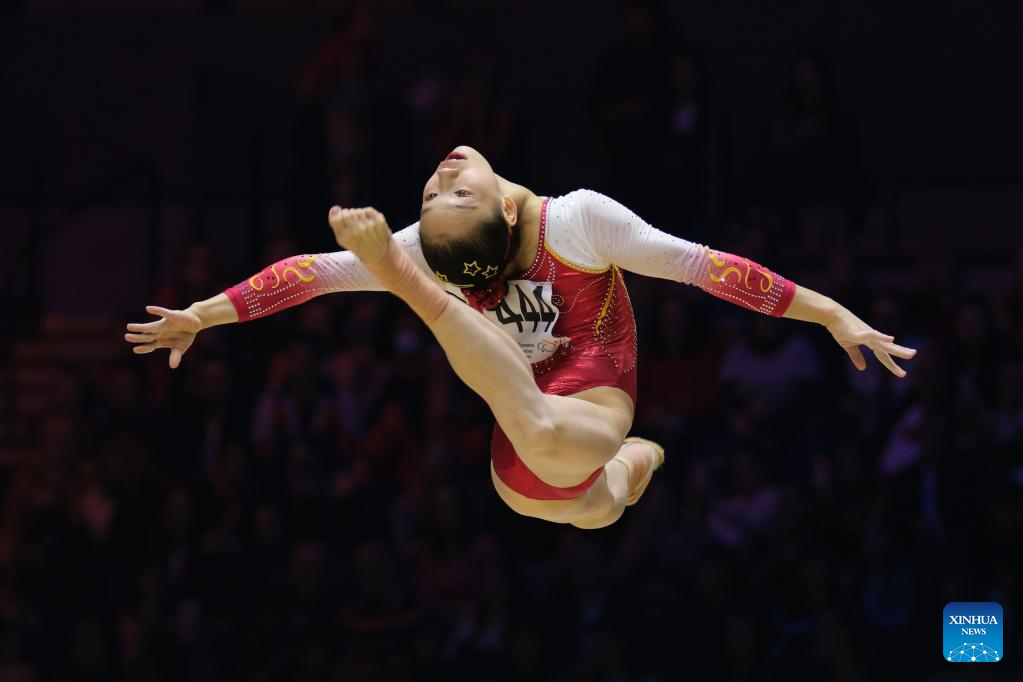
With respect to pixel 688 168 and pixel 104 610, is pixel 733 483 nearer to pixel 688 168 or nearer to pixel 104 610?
pixel 688 168

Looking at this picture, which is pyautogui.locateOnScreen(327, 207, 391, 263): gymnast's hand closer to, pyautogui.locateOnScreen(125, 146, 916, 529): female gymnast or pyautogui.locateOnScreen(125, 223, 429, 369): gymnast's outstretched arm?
pyautogui.locateOnScreen(125, 146, 916, 529): female gymnast

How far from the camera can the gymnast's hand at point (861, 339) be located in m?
A: 4.90

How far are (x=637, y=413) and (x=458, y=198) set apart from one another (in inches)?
151

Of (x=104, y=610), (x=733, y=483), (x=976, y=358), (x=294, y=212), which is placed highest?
(x=294, y=212)

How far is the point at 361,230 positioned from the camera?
412 cm

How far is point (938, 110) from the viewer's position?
35.2 ft

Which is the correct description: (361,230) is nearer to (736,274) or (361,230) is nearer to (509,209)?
(509,209)

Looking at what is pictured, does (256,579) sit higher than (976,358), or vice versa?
(976,358)

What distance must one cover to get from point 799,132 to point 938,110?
2272mm

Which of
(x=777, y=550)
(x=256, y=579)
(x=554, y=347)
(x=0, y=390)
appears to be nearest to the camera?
(x=554, y=347)

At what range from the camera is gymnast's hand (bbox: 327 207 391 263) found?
4.12m

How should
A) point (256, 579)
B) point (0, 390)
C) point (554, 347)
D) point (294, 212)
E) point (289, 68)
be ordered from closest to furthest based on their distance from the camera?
point (554, 347), point (256, 579), point (294, 212), point (0, 390), point (289, 68)

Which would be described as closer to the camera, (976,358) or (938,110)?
(976,358)

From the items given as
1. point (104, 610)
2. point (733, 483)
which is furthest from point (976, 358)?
point (104, 610)
